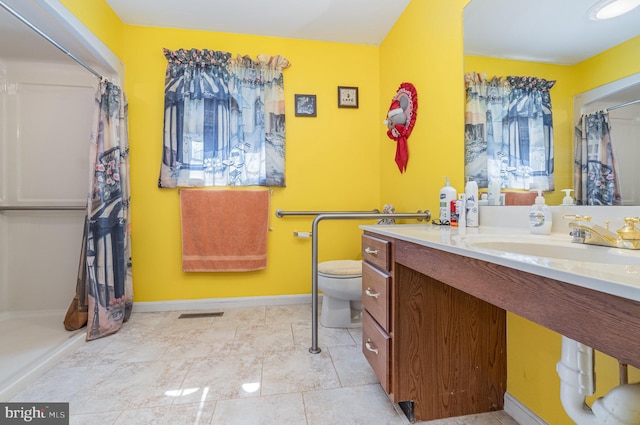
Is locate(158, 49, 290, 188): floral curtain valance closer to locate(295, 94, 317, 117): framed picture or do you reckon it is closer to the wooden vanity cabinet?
locate(295, 94, 317, 117): framed picture

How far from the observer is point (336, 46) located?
241 centimetres

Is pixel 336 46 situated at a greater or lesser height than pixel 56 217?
greater

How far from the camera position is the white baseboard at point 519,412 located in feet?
3.35

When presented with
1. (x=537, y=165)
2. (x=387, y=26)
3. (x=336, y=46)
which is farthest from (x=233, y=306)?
(x=387, y=26)

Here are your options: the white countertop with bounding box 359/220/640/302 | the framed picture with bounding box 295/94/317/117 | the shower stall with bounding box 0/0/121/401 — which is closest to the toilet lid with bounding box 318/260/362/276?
the white countertop with bounding box 359/220/640/302

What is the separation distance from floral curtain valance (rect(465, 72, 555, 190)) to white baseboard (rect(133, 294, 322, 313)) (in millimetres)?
1662

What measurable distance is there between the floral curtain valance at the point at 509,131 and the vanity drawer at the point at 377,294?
67 cm

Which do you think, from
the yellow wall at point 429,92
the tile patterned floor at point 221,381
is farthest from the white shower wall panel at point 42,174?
the yellow wall at point 429,92

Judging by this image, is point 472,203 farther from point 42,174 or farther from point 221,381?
point 42,174

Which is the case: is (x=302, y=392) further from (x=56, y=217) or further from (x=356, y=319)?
(x=56, y=217)

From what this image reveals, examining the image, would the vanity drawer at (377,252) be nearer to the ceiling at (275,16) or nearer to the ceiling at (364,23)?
the ceiling at (364,23)

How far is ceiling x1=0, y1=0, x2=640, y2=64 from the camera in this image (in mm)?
933

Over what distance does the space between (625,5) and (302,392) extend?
5.72 ft

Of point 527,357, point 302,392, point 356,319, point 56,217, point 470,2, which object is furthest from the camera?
point 56,217
